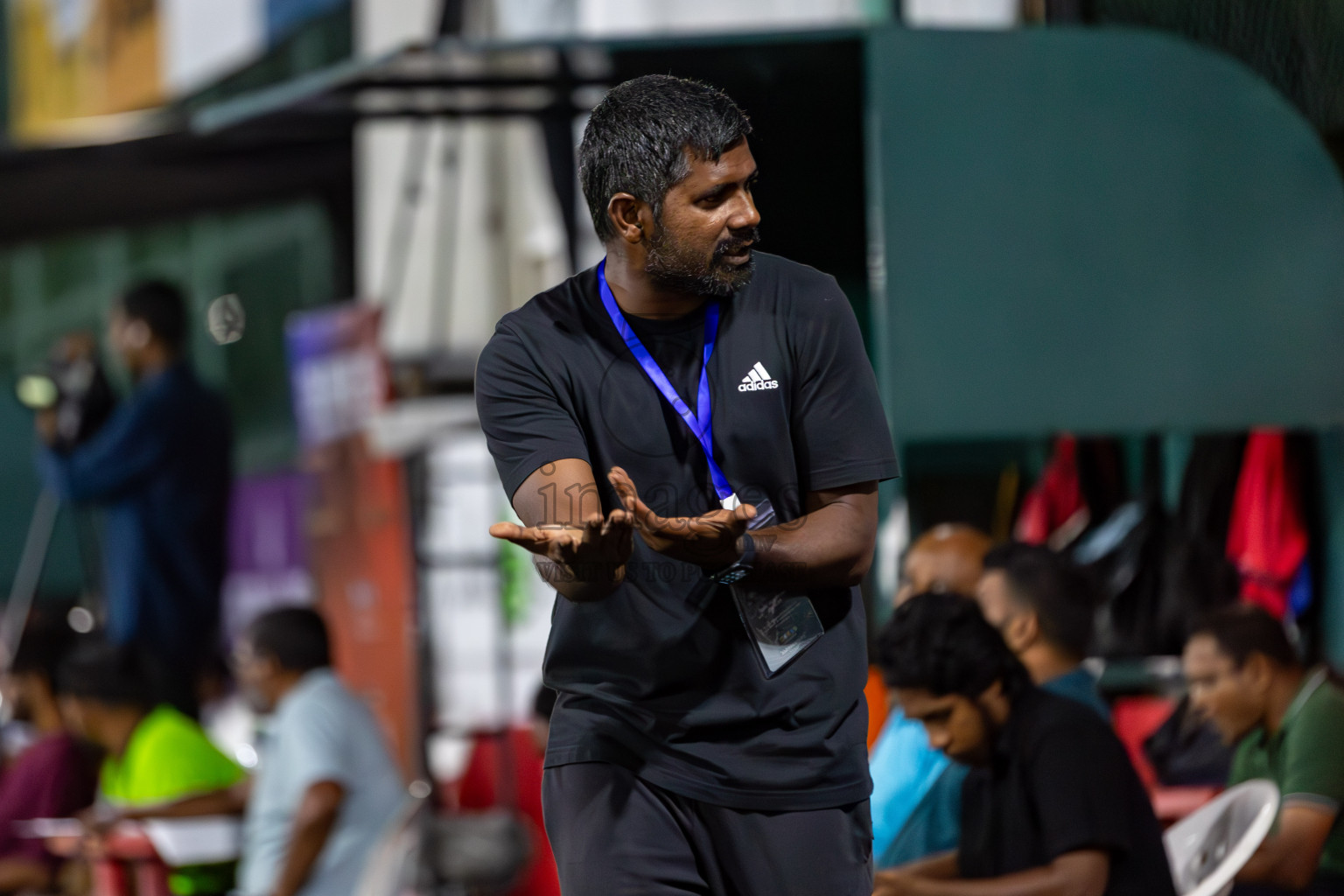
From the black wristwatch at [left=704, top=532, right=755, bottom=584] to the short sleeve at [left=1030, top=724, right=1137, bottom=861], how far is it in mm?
1347

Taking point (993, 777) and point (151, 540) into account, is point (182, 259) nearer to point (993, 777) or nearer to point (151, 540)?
point (151, 540)

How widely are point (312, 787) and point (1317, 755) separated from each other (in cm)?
293

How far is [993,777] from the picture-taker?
3273 millimetres

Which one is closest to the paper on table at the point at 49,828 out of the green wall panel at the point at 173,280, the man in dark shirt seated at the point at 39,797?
the man in dark shirt seated at the point at 39,797

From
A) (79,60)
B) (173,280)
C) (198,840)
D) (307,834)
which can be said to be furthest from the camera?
(79,60)

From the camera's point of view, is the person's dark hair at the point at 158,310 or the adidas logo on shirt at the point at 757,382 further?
the person's dark hair at the point at 158,310

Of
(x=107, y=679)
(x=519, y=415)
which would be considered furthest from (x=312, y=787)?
(x=519, y=415)

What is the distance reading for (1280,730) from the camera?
4059mm

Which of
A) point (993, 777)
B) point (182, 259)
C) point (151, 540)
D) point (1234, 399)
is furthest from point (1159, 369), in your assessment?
point (182, 259)

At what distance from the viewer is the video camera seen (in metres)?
7.32

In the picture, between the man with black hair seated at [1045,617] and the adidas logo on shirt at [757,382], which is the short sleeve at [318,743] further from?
the adidas logo on shirt at [757,382]

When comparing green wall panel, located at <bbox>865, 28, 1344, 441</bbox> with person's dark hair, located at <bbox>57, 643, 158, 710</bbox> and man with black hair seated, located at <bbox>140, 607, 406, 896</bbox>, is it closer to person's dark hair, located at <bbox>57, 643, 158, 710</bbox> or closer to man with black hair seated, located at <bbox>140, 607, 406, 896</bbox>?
man with black hair seated, located at <bbox>140, 607, 406, 896</bbox>

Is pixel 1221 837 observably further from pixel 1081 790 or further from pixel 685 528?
pixel 685 528

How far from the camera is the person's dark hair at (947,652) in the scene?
3.27 m
